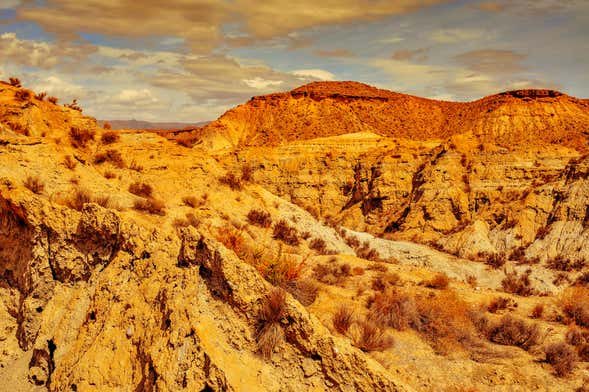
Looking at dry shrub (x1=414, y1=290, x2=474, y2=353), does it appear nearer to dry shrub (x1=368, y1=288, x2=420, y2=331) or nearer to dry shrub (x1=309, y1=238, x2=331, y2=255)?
dry shrub (x1=368, y1=288, x2=420, y2=331)

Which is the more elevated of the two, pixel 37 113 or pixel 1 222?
pixel 37 113

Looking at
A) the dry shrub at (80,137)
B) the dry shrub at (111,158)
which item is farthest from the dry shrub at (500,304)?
the dry shrub at (80,137)

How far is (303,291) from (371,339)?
1597 mm

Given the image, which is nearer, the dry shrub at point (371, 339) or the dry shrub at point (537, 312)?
the dry shrub at point (371, 339)

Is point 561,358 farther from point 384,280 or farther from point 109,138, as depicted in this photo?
point 109,138

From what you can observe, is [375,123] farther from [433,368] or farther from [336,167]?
[433,368]

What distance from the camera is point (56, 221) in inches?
282

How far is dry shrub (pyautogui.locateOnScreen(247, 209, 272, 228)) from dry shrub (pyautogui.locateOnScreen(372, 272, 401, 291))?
171 inches

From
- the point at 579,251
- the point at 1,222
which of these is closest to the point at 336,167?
the point at 579,251

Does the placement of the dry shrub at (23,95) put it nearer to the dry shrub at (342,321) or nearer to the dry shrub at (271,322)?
the dry shrub at (342,321)

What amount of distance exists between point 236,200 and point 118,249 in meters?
8.70

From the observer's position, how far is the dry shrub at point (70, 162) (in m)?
10.6

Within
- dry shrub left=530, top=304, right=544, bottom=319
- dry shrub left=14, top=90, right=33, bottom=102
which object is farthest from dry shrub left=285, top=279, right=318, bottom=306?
dry shrub left=14, top=90, right=33, bottom=102

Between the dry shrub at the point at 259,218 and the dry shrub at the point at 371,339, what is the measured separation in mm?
7644
